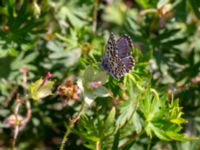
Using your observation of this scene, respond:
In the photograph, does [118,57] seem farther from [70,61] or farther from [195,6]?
[70,61]

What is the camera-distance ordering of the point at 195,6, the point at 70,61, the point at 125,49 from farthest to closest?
the point at 70,61 < the point at 195,6 < the point at 125,49

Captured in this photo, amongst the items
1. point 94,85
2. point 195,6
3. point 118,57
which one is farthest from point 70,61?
point 118,57

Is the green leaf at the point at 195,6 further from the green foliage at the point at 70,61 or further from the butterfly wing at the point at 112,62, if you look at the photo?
the butterfly wing at the point at 112,62

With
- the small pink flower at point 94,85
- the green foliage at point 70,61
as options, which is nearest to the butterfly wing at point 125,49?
the small pink flower at point 94,85

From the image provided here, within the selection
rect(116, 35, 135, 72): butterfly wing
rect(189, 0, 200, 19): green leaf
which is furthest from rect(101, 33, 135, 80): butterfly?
rect(189, 0, 200, 19): green leaf

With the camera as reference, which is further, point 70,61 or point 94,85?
point 70,61

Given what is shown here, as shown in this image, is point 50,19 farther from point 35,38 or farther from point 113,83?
point 113,83

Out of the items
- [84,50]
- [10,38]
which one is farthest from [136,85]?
[10,38]
